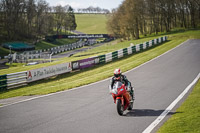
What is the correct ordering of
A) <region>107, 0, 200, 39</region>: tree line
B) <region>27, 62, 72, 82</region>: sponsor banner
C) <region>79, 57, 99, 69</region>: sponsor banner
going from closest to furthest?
<region>27, 62, 72, 82</region>: sponsor banner → <region>79, 57, 99, 69</region>: sponsor banner → <region>107, 0, 200, 39</region>: tree line

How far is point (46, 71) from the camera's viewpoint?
24422mm

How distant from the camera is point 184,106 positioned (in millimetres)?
10477

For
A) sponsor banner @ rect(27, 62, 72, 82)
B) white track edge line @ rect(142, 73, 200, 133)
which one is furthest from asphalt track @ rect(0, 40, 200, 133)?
sponsor banner @ rect(27, 62, 72, 82)

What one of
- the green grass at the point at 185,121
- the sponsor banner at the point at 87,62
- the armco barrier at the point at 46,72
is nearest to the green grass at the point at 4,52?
the armco barrier at the point at 46,72

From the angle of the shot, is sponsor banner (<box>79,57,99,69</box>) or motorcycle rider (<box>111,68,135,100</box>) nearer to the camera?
motorcycle rider (<box>111,68,135,100</box>)

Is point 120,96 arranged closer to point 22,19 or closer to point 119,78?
point 119,78

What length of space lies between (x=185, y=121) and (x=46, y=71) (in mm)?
18105

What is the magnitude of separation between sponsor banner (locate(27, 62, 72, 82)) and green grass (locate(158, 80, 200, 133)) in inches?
626

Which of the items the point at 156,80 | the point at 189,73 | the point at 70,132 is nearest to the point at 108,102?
the point at 70,132

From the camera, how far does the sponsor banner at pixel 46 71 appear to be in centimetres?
2298

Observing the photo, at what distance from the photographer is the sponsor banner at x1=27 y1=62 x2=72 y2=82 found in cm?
2298

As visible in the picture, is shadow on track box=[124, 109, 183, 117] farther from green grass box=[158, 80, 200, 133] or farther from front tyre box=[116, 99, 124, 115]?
green grass box=[158, 80, 200, 133]

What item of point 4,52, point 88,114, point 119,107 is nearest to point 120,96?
point 119,107

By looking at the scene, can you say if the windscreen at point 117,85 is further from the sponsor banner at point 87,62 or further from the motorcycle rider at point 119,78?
the sponsor banner at point 87,62
